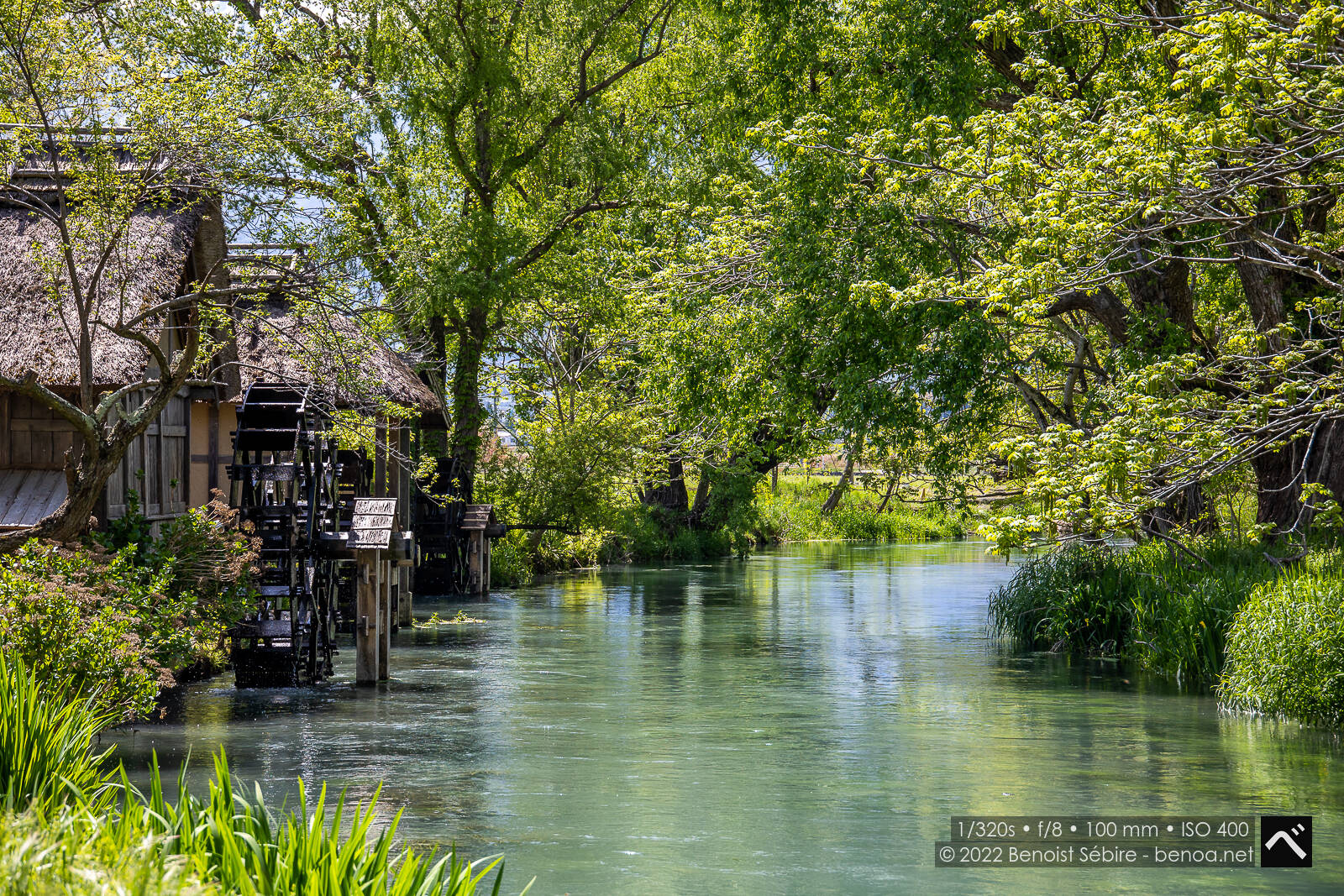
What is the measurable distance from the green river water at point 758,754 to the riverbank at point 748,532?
458 cm

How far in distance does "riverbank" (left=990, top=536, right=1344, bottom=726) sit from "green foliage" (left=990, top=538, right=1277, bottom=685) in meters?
0.02

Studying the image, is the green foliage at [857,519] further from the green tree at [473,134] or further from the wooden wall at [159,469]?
the wooden wall at [159,469]

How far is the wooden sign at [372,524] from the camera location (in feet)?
50.0

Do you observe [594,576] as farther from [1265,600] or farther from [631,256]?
[1265,600]

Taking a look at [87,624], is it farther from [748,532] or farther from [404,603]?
[748,532]

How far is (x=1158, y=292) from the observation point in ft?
58.0

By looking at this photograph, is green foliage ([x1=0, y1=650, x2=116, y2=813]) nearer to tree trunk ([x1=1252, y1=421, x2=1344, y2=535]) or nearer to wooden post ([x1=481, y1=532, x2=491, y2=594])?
tree trunk ([x1=1252, y1=421, x2=1344, y2=535])

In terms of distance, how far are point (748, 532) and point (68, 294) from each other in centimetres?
3133

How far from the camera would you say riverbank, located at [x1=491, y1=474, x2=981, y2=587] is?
33738 mm

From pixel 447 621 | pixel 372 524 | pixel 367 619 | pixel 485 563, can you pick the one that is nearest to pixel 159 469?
pixel 372 524

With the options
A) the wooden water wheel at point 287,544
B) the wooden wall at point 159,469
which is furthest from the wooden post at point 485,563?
the wooden wall at point 159,469

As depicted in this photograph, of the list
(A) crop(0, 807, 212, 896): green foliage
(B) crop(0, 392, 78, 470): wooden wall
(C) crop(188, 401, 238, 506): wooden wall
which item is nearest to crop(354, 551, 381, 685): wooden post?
(B) crop(0, 392, 78, 470): wooden wall

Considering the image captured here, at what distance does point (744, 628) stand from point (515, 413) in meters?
16.5

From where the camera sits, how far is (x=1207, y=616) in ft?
50.0
